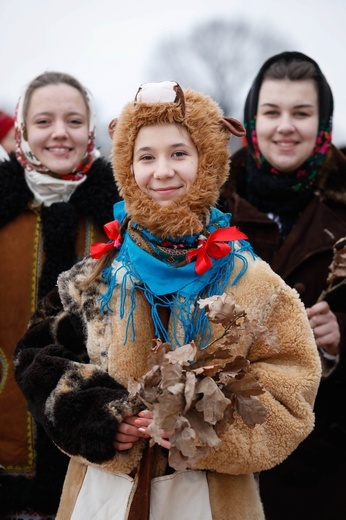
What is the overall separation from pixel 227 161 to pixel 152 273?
0.42 meters

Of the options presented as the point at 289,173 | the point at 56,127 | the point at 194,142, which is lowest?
the point at 289,173

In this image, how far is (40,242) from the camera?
118 inches

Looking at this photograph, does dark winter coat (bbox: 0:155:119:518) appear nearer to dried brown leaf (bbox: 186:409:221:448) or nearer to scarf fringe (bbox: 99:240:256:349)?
scarf fringe (bbox: 99:240:256:349)

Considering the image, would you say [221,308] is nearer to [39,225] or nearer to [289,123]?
[39,225]

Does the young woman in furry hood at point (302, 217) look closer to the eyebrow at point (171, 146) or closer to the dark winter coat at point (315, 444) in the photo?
the dark winter coat at point (315, 444)

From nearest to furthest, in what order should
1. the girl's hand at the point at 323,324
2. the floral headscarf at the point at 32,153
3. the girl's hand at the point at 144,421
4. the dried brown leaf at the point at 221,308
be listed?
1. the dried brown leaf at the point at 221,308
2. the girl's hand at the point at 144,421
3. the girl's hand at the point at 323,324
4. the floral headscarf at the point at 32,153

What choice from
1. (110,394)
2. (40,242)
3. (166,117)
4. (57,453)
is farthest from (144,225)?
(57,453)

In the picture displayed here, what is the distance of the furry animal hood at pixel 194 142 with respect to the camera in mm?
2166

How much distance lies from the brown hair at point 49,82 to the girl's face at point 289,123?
0.81 meters

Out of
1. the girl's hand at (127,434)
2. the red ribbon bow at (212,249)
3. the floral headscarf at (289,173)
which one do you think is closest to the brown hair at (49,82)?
the floral headscarf at (289,173)

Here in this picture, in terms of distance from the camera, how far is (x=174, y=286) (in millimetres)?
2180

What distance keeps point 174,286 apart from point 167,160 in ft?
1.21

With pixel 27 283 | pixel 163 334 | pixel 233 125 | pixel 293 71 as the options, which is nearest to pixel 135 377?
pixel 163 334

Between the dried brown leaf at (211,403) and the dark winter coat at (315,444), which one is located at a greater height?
the dried brown leaf at (211,403)
